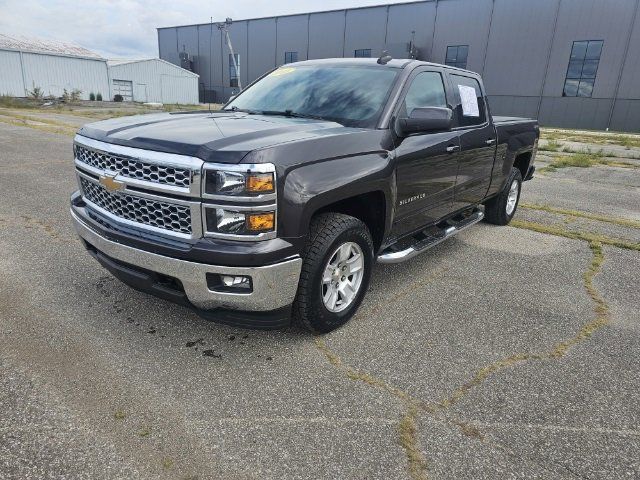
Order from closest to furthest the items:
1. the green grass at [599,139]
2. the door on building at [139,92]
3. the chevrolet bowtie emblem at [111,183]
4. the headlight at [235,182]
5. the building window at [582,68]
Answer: the headlight at [235,182] < the chevrolet bowtie emblem at [111,183] < the green grass at [599,139] < the building window at [582,68] < the door on building at [139,92]

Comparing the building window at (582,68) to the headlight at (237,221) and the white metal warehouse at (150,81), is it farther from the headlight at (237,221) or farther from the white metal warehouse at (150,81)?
the headlight at (237,221)

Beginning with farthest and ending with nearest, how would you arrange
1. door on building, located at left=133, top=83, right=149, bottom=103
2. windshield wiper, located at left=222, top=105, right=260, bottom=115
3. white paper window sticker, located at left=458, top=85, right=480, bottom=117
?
1. door on building, located at left=133, top=83, right=149, bottom=103
2. white paper window sticker, located at left=458, top=85, right=480, bottom=117
3. windshield wiper, located at left=222, top=105, right=260, bottom=115

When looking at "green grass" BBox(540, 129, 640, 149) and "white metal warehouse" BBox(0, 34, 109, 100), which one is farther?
"white metal warehouse" BBox(0, 34, 109, 100)

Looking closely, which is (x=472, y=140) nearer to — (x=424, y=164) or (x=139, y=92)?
(x=424, y=164)

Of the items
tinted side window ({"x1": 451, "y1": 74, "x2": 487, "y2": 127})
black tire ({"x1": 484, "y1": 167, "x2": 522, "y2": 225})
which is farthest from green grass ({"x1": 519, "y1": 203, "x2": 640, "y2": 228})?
tinted side window ({"x1": 451, "y1": 74, "x2": 487, "y2": 127})

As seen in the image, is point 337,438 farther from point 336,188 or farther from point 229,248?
point 336,188

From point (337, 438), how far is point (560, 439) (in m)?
1.12

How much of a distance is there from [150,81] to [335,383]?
2024 inches

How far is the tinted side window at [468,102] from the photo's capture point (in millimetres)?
4559

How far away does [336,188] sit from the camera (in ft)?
9.56

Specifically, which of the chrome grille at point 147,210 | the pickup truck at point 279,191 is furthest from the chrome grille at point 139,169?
the chrome grille at point 147,210

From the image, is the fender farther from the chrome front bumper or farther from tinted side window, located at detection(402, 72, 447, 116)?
tinted side window, located at detection(402, 72, 447, 116)

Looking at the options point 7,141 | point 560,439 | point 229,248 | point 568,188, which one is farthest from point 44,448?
point 7,141

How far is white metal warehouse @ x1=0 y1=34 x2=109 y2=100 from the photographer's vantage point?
39344 mm
